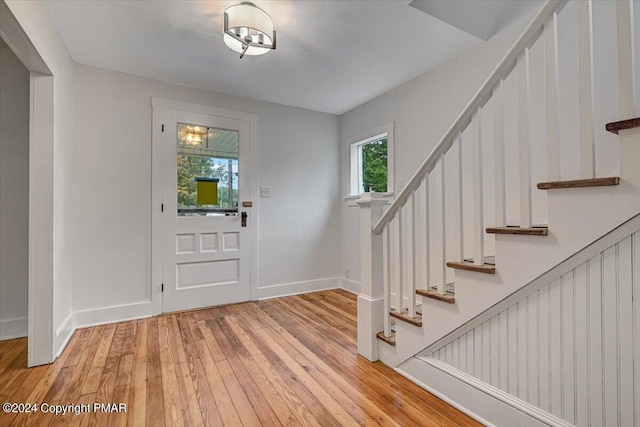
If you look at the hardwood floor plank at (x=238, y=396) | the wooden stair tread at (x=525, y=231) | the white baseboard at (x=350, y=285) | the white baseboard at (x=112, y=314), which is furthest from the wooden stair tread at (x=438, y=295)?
the white baseboard at (x=112, y=314)

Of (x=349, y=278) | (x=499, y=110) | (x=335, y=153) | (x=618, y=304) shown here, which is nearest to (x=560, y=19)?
Answer: (x=499, y=110)

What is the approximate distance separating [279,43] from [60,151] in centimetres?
184

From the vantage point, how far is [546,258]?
1.15 m

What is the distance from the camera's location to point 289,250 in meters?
3.64

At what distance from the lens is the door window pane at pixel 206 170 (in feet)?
9.93

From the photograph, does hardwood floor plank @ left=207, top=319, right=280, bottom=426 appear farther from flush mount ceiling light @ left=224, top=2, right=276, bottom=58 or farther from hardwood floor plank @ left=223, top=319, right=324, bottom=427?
flush mount ceiling light @ left=224, top=2, right=276, bottom=58

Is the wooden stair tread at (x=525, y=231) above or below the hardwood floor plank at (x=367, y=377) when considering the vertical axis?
above

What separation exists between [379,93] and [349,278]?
2.26 metres

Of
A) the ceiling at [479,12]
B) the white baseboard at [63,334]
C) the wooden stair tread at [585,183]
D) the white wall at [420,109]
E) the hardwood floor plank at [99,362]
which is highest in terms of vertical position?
the ceiling at [479,12]

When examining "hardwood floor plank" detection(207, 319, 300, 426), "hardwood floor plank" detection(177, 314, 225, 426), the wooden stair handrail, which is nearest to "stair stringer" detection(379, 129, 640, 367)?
the wooden stair handrail

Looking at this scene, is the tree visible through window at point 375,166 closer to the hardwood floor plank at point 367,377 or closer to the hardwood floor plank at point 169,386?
the hardwood floor plank at point 367,377

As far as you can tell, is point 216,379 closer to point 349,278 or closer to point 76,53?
point 349,278

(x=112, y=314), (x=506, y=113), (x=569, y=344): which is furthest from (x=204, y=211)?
(x=569, y=344)

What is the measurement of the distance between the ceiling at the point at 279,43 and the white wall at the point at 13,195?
501 mm
